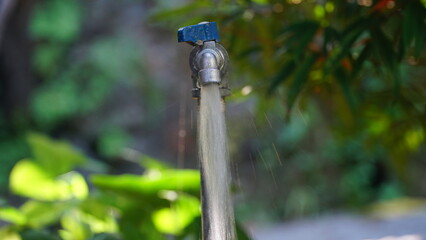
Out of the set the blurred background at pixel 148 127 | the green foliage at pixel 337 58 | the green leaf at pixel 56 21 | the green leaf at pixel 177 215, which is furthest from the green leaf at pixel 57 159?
the green leaf at pixel 56 21

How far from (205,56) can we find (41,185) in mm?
935

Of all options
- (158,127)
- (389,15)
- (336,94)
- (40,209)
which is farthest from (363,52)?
(158,127)

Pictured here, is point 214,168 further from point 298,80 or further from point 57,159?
point 57,159

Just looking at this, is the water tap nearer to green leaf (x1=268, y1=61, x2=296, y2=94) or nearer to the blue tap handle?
the blue tap handle

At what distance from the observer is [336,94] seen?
1550 mm

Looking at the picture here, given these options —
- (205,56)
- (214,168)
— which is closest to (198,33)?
(205,56)

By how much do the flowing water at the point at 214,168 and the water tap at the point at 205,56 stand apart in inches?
0.7

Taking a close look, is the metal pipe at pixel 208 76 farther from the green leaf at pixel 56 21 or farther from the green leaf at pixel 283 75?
the green leaf at pixel 56 21

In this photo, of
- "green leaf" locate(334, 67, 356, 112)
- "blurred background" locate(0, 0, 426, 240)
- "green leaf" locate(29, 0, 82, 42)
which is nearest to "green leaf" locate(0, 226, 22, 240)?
"green leaf" locate(334, 67, 356, 112)

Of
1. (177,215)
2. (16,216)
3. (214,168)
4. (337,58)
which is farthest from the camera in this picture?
(177,215)

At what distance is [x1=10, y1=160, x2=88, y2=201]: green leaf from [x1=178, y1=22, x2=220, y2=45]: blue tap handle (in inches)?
33.5

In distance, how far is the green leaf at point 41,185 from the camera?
5.58 ft

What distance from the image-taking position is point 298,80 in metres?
1.18

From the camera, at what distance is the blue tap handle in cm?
94
